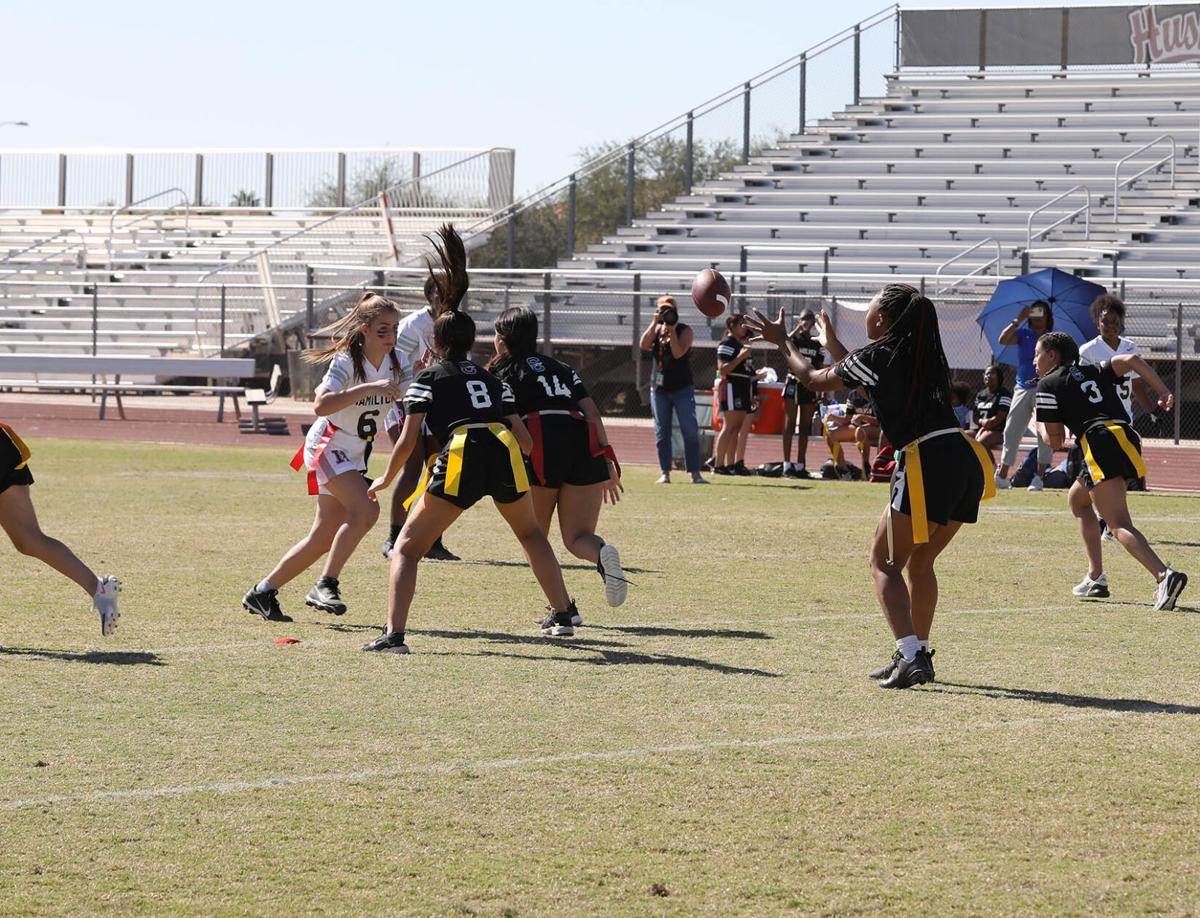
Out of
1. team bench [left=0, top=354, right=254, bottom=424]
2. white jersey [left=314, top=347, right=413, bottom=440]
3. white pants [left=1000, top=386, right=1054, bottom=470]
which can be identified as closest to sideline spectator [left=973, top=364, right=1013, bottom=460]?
white pants [left=1000, top=386, right=1054, bottom=470]

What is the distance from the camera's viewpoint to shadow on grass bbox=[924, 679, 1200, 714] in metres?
7.74

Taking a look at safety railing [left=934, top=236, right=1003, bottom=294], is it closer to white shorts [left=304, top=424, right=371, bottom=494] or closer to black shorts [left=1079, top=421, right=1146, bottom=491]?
black shorts [left=1079, top=421, right=1146, bottom=491]

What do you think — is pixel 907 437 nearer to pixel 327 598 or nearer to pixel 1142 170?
pixel 327 598

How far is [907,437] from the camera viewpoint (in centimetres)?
816

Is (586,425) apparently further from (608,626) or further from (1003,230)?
(1003,230)

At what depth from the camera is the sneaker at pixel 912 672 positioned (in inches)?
317

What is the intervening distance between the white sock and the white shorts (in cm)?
344

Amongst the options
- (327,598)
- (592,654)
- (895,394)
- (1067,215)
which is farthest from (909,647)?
(1067,215)

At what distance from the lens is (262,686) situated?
8062 millimetres

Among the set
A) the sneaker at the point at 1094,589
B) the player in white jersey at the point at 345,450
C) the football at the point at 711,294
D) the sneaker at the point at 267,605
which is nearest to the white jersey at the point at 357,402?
the player in white jersey at the point at 345,450

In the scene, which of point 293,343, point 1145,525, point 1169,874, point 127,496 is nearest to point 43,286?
point 293,343

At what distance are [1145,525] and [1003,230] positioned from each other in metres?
18.4

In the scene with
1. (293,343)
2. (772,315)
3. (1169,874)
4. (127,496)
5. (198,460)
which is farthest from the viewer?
(293,343)

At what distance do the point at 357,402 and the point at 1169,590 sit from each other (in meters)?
4.85
